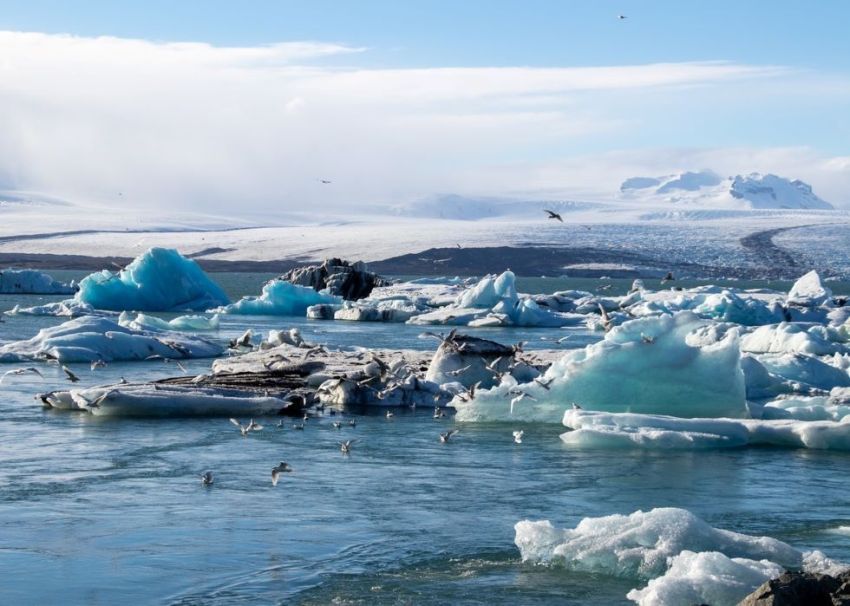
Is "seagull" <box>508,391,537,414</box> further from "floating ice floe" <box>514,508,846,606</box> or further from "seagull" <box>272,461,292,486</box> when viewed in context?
"floating ice floe" <box>514,508,846,606</box>

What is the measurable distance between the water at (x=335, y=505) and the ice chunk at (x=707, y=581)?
13.4 inches

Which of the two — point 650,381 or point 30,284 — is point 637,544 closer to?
point 650,381

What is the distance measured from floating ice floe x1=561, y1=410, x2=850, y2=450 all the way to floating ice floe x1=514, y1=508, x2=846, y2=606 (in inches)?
159

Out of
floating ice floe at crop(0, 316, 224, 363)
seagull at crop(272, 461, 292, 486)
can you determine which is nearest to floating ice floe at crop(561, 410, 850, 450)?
seagull at crop(272, 461, 292, 486)

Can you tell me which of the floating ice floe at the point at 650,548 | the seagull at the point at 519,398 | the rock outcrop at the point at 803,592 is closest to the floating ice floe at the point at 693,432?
the seagull at the point at 519,398

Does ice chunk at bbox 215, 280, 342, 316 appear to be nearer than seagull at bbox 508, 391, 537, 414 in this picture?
No

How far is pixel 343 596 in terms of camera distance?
6.91 meters

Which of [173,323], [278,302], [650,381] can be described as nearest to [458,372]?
[650,381]

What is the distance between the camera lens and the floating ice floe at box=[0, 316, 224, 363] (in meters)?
19.4

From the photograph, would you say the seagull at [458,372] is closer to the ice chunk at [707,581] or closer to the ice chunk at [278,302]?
the ice chunk at [707,581]

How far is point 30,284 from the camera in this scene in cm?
5022

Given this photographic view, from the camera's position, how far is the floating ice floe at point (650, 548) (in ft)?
22.6

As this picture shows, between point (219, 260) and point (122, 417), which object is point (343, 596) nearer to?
point (122, 417)

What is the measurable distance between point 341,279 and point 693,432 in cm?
3352
